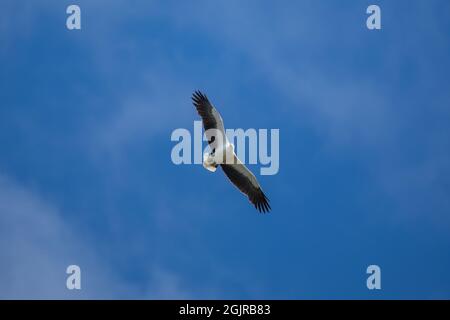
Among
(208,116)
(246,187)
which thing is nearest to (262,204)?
(246,187)

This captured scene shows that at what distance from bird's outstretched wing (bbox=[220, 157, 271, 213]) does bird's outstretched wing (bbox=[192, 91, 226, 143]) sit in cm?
93

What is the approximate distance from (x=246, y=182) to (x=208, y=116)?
2.18m

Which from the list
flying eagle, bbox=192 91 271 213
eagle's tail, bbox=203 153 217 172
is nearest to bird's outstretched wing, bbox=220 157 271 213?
flying eagle, bbox=192 91 271 213

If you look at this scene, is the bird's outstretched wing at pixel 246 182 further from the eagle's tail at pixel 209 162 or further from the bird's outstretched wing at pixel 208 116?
the bird's outstretched wing at pixel 208 116

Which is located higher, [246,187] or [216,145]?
[216,145]

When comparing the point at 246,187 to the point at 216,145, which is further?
the point at 246,187

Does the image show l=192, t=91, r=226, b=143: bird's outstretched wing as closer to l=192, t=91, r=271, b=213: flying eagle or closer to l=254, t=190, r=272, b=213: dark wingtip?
l=192, t=91, r=271, b=213: flying eagle

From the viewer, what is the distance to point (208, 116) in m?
22.8

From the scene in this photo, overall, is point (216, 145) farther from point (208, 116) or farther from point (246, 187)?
point (246, 187)
